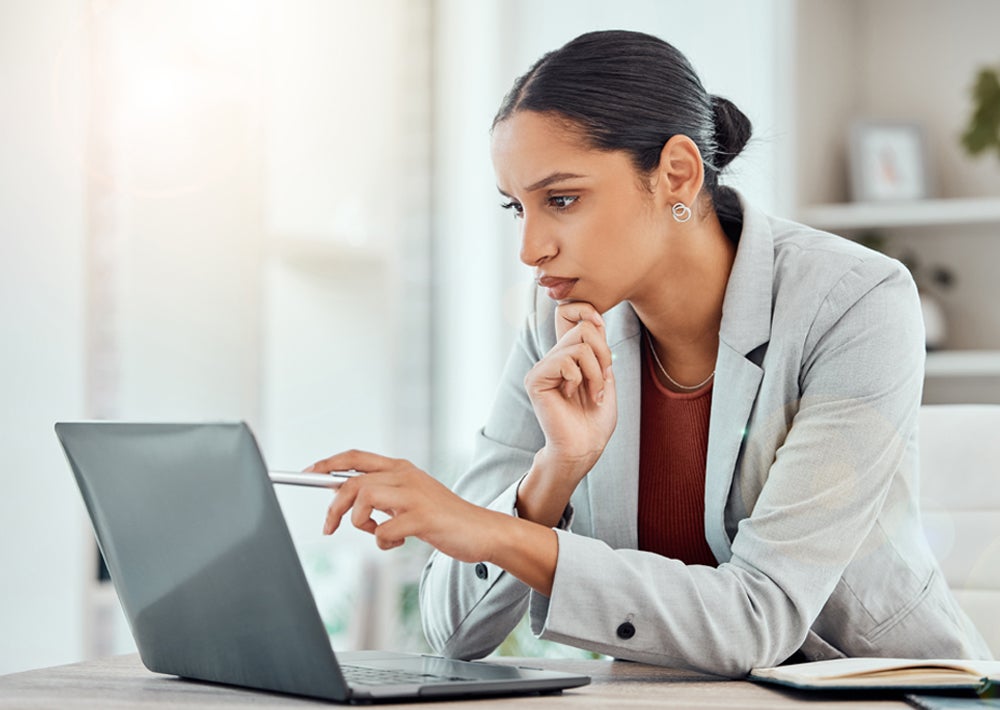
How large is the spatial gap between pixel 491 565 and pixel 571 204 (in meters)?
0.40

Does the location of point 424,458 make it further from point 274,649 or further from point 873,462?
point 274,649

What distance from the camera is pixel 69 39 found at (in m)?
2.22

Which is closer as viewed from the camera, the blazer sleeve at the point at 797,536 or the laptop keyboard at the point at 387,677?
the laptop keyboard at the point at 387,677

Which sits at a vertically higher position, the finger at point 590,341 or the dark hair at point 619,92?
the dark hair at point 619,92

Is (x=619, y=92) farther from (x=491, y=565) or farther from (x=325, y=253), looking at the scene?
(x=325, y=253)

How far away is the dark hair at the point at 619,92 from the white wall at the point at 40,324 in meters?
1.02

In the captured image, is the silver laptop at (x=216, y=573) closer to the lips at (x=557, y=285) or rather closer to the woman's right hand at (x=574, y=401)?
the woman's right hand at (x=574, y=401)

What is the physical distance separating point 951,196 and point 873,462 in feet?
9.28

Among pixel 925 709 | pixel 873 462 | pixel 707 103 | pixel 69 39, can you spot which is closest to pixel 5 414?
pixel 69 39

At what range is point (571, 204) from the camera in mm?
1398

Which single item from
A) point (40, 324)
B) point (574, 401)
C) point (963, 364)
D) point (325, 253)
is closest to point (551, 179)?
point (574, 401)

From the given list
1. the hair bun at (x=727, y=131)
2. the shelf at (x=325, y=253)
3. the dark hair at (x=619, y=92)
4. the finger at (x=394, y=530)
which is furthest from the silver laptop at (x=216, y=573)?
the shelf at (x=325, y=253)

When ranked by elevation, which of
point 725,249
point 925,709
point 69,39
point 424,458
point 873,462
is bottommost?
point 424,458

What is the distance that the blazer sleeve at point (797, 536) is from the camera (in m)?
1.14
